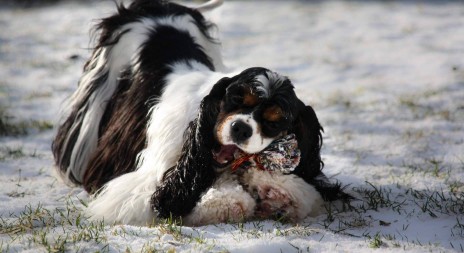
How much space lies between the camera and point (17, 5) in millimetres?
16016

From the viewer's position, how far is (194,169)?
10.8 feet

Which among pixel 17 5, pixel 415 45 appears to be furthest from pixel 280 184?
pixel 17 5

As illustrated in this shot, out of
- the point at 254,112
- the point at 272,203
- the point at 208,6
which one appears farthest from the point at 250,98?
the point at 208,6

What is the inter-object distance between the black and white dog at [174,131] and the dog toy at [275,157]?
47 mm

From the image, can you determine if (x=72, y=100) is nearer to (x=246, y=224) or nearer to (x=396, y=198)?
(x=246, y=224)

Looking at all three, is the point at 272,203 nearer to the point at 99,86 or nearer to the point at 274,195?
the point at 274,195

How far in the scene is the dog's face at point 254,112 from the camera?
9.98 feet

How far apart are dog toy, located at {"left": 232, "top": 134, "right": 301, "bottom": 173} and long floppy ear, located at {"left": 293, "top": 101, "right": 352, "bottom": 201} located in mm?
137

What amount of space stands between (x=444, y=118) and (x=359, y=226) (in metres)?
2.72

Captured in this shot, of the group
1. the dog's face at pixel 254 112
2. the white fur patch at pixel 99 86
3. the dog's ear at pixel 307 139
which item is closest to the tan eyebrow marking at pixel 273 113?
the dog's face at pixel 254 112

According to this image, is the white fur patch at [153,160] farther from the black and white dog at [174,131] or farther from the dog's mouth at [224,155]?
the dog's mouth at [224,155]

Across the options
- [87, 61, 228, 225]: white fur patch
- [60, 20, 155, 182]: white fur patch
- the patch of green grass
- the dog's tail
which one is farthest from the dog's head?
the dog's tail

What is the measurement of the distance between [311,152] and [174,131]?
804mm

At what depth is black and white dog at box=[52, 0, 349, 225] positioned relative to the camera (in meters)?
3.16
